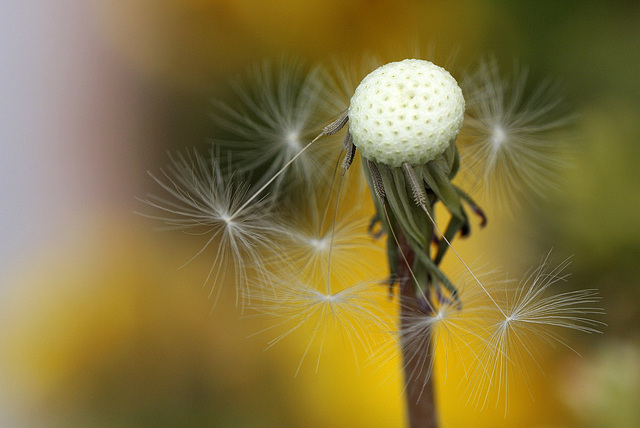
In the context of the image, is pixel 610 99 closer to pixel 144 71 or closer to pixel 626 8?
pixel 626 8

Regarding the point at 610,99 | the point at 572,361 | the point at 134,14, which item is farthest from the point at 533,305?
the point at 134,14

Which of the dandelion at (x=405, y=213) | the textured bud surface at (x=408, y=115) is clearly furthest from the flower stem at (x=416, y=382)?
the textured bud surface at (x=408, y=115)

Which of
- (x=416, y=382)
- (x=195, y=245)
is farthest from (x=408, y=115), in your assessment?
(x=195, y=245)

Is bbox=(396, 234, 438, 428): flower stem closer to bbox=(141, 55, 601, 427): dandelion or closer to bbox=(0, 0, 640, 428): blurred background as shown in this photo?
bbox=(141, 55, 601, 427): dandelion

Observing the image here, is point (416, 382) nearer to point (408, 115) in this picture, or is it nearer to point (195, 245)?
point (408, 115)

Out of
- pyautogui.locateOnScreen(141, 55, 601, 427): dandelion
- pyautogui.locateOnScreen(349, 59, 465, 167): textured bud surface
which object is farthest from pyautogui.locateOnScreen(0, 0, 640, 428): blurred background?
pyautogui.locateOnScreen(349, 59, 465, 167): textured bud surface

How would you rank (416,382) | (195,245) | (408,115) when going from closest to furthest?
(408,115), (416,382), (195,245)
